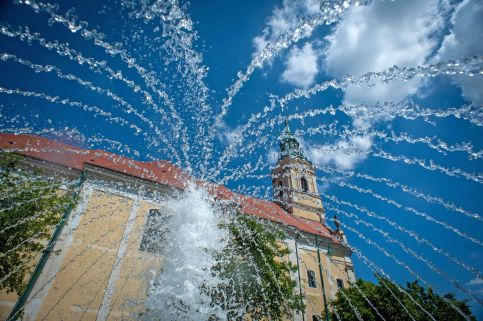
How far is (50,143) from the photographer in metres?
18.7

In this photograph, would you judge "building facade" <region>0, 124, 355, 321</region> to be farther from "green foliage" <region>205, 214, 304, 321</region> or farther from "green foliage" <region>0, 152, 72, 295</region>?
"green foliage" <region>205, 214, 304, 321</region>

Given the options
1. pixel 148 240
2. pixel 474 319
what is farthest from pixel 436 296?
pixel 148 240

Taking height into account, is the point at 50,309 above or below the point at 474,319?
below

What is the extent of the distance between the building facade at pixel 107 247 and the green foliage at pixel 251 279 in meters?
2.06

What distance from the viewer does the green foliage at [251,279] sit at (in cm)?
1097

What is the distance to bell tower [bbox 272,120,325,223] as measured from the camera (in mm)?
27734

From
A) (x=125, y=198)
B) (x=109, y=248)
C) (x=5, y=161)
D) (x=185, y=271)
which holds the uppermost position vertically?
(x=125, y=198)

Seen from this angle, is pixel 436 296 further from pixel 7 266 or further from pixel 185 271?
pixel 7 266

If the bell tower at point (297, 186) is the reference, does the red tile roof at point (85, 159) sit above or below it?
below

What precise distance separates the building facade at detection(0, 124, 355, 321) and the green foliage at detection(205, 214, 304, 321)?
81.2 inches

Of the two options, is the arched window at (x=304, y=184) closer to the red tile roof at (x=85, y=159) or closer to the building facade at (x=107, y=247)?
the building facade at (x=107, y=247)

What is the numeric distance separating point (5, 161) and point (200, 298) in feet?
32.7

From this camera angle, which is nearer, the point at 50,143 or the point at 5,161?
the point at 5,161

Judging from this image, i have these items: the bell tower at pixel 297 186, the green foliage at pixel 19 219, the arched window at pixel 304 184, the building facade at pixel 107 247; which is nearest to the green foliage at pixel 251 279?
the building facade at pixel 107 247
